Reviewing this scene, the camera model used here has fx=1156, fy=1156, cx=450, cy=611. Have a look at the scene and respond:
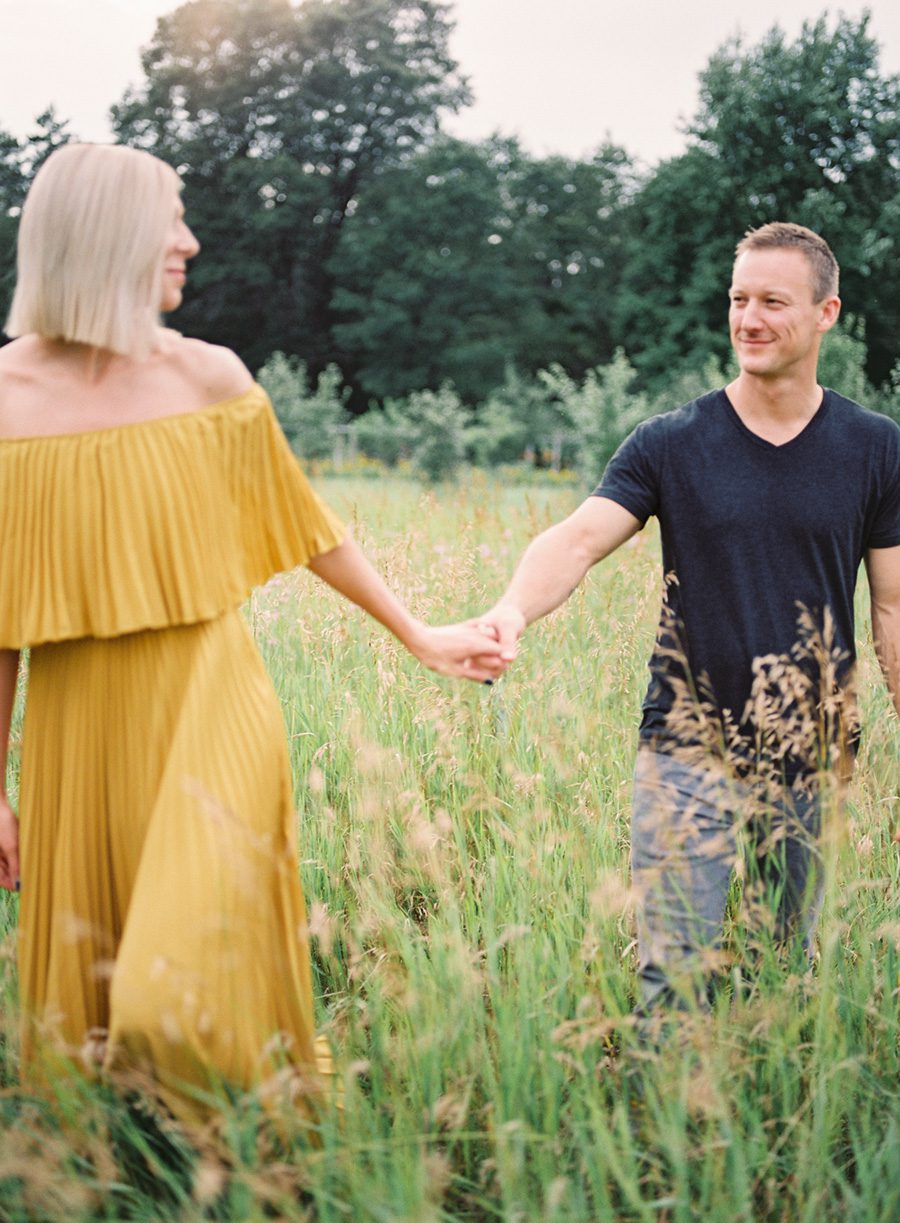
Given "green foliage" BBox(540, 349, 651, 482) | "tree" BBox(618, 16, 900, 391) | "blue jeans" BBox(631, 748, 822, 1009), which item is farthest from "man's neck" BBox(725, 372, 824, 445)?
"tree" BBox(618, 16, 900, 391)

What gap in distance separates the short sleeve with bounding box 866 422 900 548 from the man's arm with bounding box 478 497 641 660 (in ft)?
1.84

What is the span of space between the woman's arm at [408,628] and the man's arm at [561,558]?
Result: 0.08m

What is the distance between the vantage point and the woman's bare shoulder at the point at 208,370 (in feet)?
6.61

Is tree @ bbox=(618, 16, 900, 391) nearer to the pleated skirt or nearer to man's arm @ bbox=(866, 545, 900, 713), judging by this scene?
man's arm @ bbox=(866, 545, 900, 713)

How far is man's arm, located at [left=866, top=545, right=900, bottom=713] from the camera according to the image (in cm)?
278

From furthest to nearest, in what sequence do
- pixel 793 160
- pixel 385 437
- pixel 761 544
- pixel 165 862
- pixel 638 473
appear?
pixel 793 160, pixel 385 437, pixel 638 473, pixel 761 544, pixel 165 862

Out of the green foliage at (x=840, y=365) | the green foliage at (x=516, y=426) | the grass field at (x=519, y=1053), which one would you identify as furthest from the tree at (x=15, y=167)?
the grass field at (x=519, y=1053)

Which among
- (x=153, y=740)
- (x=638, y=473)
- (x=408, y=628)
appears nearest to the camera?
(x=153, y=740)

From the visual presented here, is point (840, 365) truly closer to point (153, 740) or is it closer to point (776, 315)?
point (776, 315)

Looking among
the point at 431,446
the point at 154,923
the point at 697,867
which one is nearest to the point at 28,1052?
the point at 154,923

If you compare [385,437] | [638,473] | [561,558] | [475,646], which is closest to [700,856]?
[475,646]

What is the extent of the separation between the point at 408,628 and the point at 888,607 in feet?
3.95

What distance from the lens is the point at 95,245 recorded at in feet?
6.12

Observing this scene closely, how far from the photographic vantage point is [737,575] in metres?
2.65
